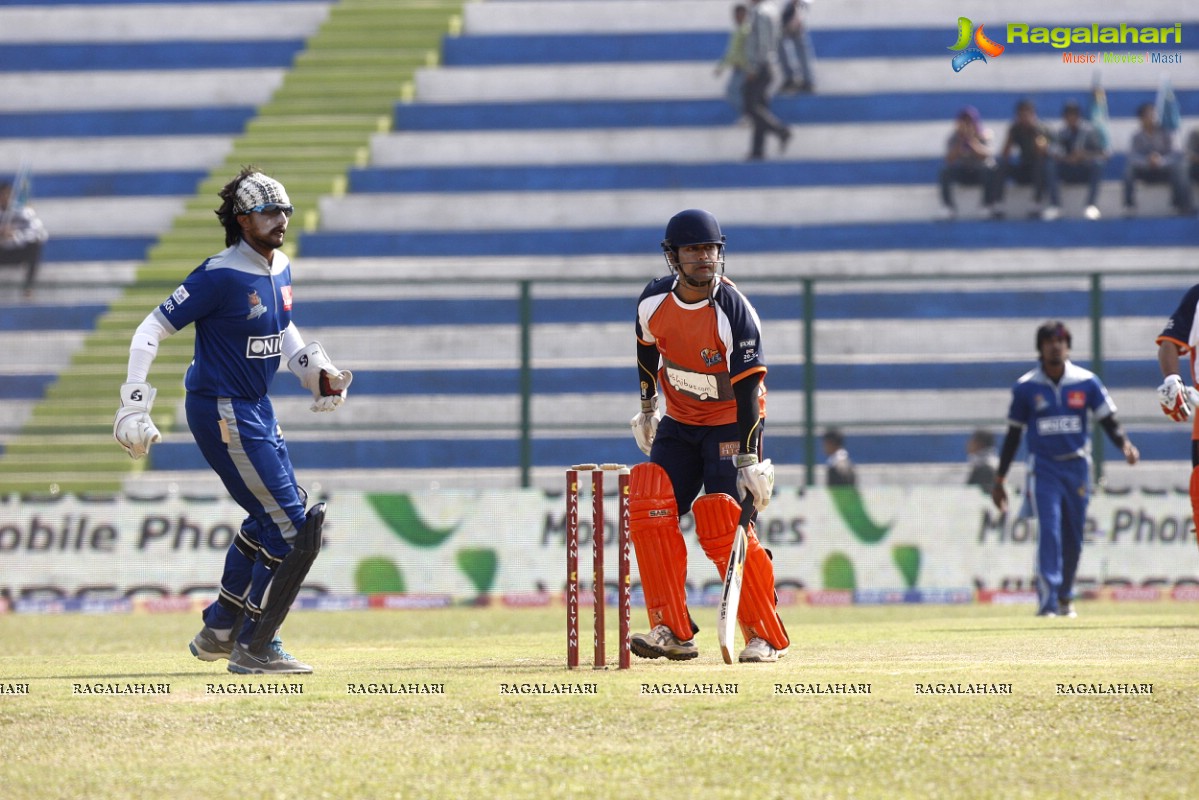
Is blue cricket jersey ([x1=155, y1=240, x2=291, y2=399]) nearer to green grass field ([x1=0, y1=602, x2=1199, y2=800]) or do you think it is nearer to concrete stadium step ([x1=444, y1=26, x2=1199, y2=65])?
green grass field ([x1=0, y1=602, x2=1199, y2=800])

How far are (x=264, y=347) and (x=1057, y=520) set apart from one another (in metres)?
8.25

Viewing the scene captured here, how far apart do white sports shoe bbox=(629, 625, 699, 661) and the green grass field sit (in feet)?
0.59

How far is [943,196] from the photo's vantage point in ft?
81.0

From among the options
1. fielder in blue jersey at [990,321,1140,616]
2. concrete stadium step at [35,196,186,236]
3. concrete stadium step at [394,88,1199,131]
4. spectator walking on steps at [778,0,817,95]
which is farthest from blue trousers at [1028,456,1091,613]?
concrete stadium step at [35,196,186,236]

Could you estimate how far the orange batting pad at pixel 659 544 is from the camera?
8.98m

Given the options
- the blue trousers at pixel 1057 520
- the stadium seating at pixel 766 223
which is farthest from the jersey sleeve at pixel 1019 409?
the stadium seating at pixel 766 223

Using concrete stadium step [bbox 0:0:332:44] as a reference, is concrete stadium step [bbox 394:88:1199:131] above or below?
below

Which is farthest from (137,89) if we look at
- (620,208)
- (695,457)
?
(695,457)

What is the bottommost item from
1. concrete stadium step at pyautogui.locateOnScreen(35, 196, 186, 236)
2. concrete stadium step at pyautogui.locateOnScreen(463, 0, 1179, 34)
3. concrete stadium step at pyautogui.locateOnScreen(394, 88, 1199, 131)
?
concrete stadium step at pyautogui.locateOnScreen(35, 196, 186, 236)

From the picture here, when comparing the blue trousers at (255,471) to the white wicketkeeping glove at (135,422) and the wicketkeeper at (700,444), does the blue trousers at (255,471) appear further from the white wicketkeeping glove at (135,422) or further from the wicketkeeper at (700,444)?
the wicketkeeper at (700,444)

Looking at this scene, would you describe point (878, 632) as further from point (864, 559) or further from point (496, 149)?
point (496, 149)

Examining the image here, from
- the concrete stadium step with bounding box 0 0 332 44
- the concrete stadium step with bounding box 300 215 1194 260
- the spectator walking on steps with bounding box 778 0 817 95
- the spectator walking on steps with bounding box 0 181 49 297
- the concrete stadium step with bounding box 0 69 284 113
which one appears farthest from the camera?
the concrete stadium step with bounding box 0 0 332 44

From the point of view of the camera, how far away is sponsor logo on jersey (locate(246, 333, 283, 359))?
8.66m

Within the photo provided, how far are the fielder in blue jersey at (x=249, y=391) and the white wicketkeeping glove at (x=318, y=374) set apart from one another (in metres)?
0.19
